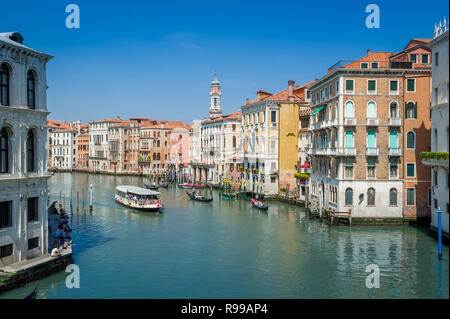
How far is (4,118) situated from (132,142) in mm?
60616

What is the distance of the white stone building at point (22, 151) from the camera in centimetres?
1305

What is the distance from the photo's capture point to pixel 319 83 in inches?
1102

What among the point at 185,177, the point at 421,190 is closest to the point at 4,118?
the point at 421,190

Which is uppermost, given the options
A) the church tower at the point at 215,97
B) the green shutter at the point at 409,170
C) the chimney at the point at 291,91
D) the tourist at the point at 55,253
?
the church tower at the point at 215,97

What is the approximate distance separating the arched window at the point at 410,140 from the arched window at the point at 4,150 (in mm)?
19128

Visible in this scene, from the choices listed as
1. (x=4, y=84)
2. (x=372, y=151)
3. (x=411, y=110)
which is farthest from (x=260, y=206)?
(x=4, y=84)

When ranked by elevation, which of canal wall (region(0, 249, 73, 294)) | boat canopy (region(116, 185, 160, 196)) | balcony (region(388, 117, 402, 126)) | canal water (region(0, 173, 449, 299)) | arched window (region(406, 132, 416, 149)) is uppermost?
balcony (region(388, 117, 402, 126))

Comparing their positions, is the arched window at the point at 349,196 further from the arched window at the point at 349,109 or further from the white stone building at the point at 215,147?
the white stone building at the point at 215,147

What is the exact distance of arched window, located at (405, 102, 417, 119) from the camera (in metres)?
23.3

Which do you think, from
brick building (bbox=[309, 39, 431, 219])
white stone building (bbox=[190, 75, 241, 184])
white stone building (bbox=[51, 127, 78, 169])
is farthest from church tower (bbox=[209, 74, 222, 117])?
brick building (bbox=[309, 39, 431, 219])

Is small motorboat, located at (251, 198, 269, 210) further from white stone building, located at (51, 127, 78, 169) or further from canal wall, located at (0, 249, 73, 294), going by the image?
white stone building, located at (51, 127, 78, 169)

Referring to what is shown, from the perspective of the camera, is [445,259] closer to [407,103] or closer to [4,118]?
[4,118]

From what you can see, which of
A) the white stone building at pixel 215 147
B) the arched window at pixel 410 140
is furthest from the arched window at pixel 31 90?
the white stone building at pixel 215 147
